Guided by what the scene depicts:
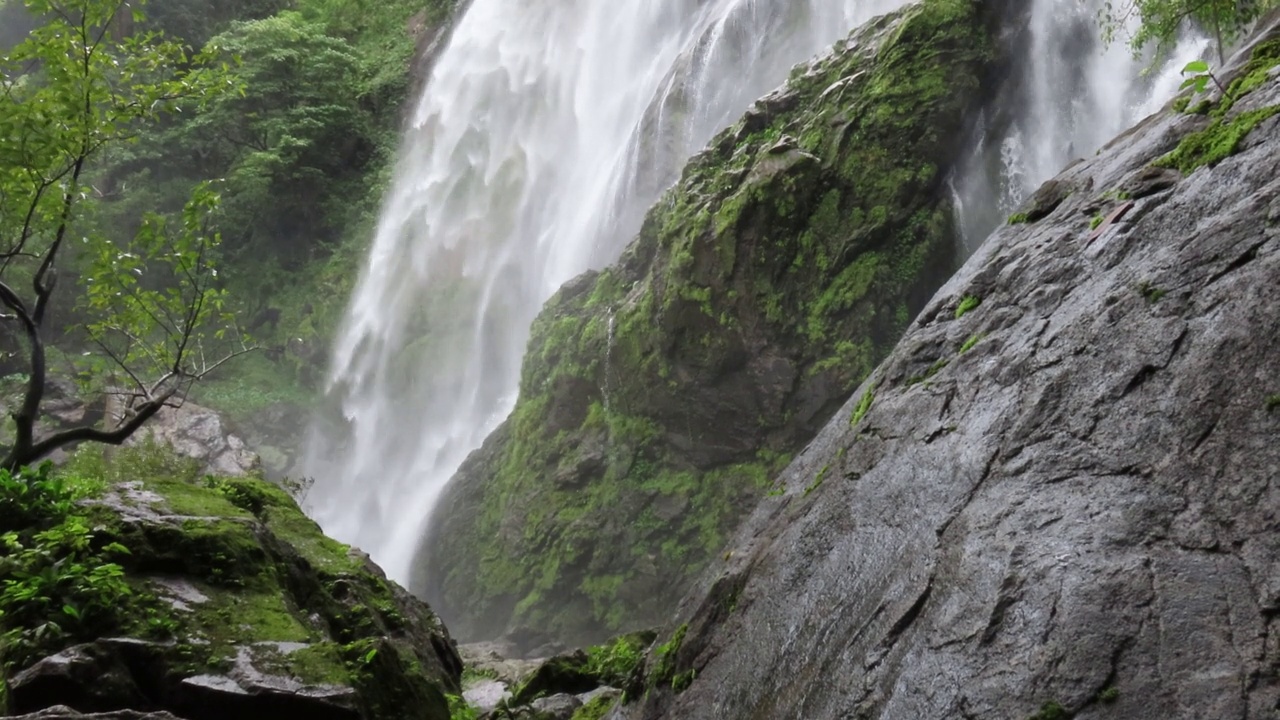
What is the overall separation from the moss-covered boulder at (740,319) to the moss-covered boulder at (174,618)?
6981 millimetres

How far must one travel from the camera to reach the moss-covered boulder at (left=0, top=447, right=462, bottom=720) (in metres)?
3.25

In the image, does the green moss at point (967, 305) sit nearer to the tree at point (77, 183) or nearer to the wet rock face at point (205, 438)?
the tree at point (77, 183)

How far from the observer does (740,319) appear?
1111 cm

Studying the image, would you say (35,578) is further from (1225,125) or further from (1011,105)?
(1011,105)

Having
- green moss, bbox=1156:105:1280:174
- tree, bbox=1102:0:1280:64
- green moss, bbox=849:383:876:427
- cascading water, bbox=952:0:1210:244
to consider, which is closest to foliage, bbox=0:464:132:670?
green moss, bbox=849:383:876:427

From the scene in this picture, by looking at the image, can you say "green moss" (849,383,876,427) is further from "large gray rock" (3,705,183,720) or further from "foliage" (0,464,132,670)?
"foliage" (0,464,132,670)

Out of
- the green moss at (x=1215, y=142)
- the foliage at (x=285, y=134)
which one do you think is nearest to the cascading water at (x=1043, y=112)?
the green moss at (x=1215, y=142)

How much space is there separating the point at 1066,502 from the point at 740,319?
8.32m

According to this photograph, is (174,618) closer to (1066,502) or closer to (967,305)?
(1066,502)

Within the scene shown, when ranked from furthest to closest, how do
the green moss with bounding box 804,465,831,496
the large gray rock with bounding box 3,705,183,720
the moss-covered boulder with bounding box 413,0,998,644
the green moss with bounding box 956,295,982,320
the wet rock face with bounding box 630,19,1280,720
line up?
the moss-covered boulder with bounding box 413,0,998,644 → the green moss with bounding box 956,295,982,320 → the green moss with bounding box 804,465,831,496 → the large gray rock with bounding box 3,705,183,720 → the wet rock face with bounding box 630,19,1280,720

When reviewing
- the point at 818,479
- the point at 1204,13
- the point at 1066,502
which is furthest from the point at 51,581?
the point at 1204,13

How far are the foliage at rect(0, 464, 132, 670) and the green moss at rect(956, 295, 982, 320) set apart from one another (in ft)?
14.6

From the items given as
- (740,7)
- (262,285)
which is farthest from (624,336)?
(262,285)

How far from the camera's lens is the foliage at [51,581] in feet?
10.8
